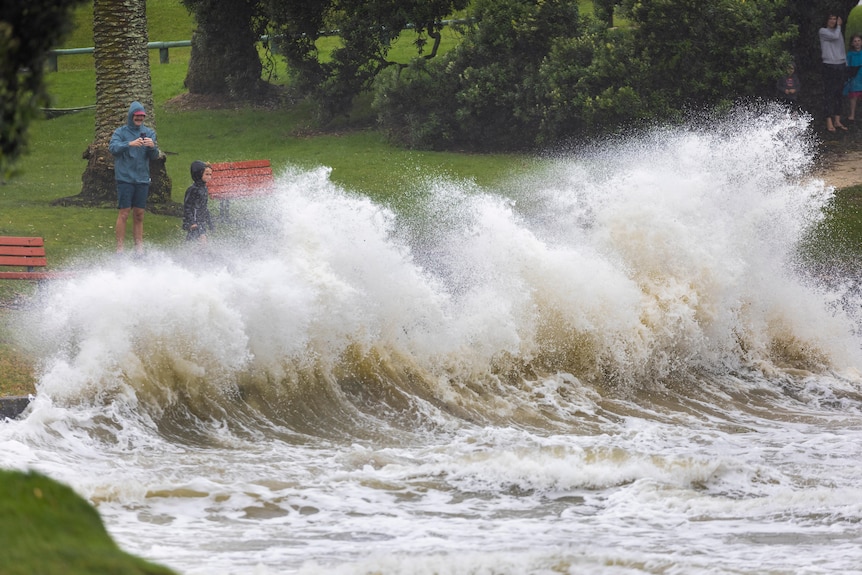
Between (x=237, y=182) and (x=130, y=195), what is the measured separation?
3014 mm

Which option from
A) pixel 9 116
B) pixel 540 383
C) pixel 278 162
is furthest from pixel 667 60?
pixel 9 116

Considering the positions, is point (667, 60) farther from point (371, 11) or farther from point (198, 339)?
point (198, 339)

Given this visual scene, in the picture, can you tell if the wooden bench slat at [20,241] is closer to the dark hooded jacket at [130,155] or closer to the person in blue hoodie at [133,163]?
the person in blue hoodie at [133,163]

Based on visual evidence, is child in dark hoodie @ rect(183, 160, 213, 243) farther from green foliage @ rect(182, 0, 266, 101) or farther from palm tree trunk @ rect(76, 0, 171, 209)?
green foliage @ rect(182, 0, 266, 101)

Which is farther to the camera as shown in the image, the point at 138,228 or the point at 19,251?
the point at 138,228

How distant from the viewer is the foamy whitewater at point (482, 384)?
7832mm

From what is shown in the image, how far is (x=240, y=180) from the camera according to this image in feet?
55.7

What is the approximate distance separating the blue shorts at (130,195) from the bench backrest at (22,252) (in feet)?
4.42

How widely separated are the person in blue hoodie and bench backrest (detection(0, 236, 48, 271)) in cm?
118

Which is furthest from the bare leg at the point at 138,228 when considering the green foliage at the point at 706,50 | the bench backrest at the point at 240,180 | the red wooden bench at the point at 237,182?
the green foliage at the point at 706,50

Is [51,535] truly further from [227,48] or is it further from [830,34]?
[227,48]

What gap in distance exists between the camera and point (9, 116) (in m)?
4.48

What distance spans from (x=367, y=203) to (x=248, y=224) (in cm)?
313

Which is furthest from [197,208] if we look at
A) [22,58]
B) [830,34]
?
[830,34]
